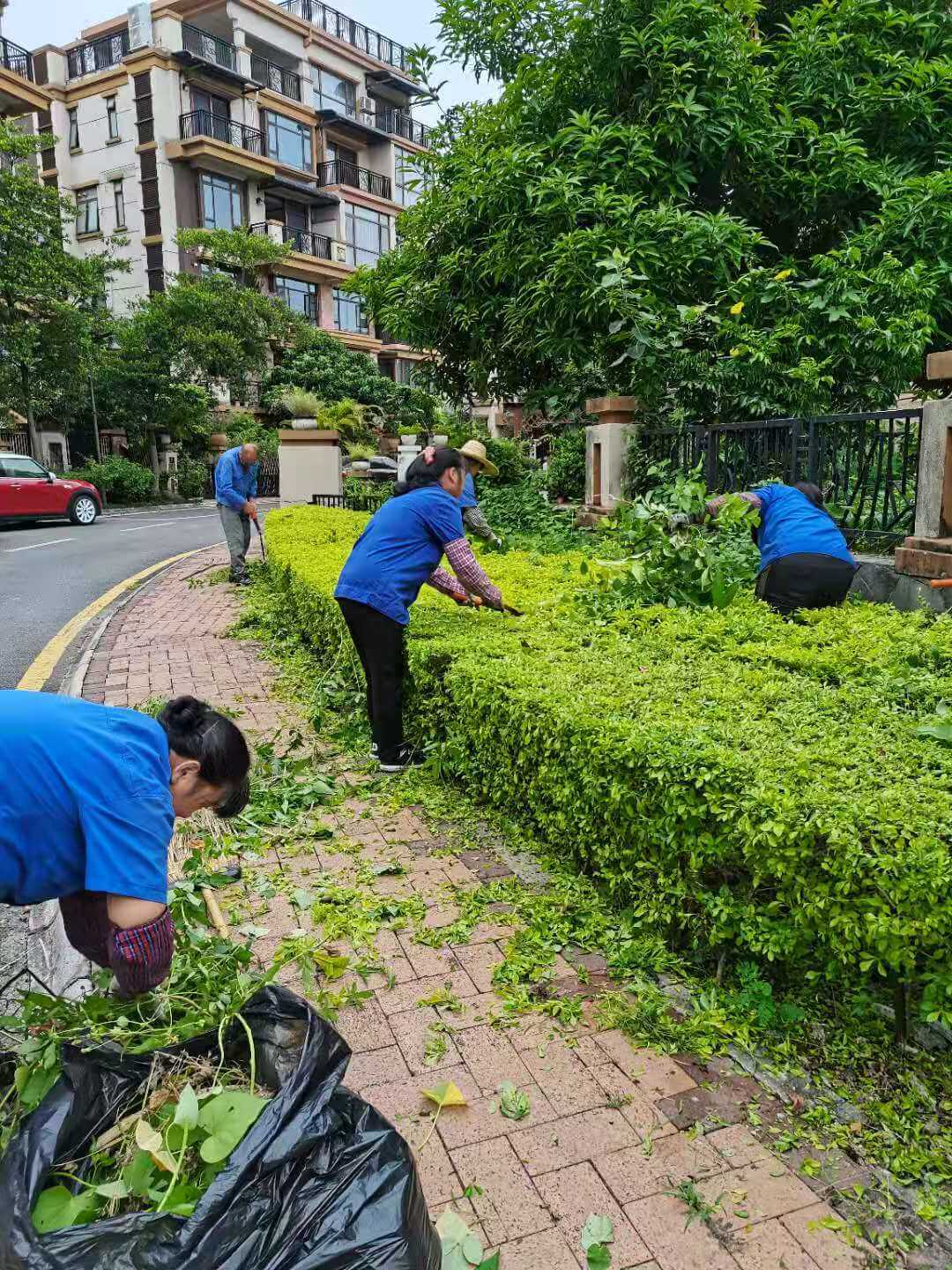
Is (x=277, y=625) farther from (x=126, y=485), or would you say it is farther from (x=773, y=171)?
(x=126, y=485)

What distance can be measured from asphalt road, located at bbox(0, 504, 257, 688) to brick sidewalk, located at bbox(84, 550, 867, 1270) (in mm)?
4951

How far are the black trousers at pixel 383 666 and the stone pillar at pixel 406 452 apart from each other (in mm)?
9624

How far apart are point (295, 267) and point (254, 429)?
10.2m

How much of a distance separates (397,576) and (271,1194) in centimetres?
339

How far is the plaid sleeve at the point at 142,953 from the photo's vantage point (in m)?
1.98

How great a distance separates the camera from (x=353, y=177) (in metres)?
43.2

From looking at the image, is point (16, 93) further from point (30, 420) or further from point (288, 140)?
Result: point (288, 140)

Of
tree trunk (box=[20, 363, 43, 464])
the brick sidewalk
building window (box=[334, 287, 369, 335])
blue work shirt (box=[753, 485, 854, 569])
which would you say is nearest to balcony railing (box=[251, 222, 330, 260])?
building window (box=[334, 287, 369, 335])

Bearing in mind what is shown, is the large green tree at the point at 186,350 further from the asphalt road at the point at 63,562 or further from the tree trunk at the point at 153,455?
the asphalt road at the point at 63,562

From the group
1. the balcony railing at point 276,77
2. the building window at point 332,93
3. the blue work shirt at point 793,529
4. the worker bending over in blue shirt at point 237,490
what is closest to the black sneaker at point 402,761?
the blue work shirt at point 793,529

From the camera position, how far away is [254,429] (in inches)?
1270

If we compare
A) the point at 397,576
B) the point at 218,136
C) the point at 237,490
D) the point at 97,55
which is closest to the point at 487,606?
the point at 397,576

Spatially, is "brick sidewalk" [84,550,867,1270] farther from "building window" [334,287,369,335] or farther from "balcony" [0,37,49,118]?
"building window" [334,287,369,335]

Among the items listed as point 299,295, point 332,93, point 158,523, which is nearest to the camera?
point 158,523
